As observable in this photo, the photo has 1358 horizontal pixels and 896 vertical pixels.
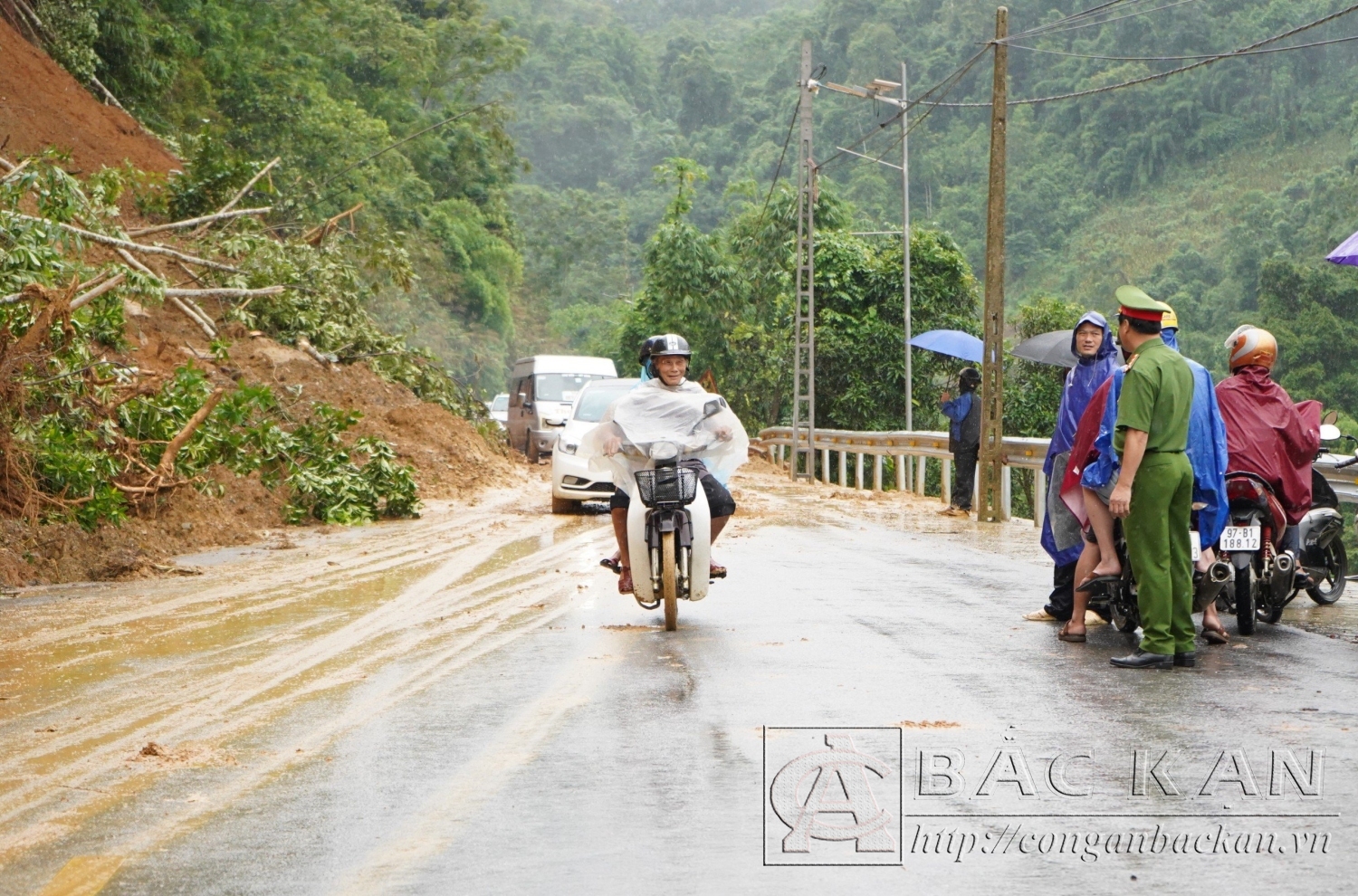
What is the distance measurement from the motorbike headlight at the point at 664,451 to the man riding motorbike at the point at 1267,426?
330cm

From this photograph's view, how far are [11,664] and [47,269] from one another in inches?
258

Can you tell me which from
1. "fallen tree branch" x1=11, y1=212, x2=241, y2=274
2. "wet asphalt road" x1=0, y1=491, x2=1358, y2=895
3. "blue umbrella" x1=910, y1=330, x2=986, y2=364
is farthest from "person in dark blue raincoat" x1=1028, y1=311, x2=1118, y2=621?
"blue umbrella" x1=910, y1=330, x2=986, y2=364

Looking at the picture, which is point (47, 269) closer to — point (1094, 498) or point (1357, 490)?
point (1094, 498)

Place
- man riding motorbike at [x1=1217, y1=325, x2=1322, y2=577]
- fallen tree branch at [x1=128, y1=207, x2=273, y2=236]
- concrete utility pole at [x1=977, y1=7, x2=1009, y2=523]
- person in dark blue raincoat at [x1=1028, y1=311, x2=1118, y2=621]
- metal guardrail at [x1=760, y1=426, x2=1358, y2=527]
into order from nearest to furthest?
man riding motorbike at [x1=1217, y1=325, x2=1322, y2=577] → person in dark blue raincoat at [x1=1028, y1=311, x2=1118, y2=621] → metal guardrail at [x1=760, y1=426, x2=1358, y2=527] → concrete utility pole at [x1=977, y1=7, x2=1009, y2=523] → fallen tree branch at [x1=128, y1=207, x2=273, y2=236]

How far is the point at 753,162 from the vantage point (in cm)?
8319

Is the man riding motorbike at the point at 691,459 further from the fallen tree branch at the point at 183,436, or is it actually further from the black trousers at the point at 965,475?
the black trousers at the point at 965,475

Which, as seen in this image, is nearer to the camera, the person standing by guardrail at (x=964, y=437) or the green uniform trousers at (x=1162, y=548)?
the green uniform trousers at (x=1162, y=548)

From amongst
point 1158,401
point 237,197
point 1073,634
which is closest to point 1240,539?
point 1073,634

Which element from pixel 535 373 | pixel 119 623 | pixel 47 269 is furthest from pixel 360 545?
pixel 535 373

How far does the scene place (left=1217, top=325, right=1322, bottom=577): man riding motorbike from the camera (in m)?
9.55

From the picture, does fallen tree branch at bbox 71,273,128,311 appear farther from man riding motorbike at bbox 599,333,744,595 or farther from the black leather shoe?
the black leather shoe

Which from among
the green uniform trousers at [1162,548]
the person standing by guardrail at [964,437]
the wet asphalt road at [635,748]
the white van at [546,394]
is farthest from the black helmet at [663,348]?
the white van at [546,394]

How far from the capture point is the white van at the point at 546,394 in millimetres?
33938

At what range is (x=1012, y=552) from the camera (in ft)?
50.4
